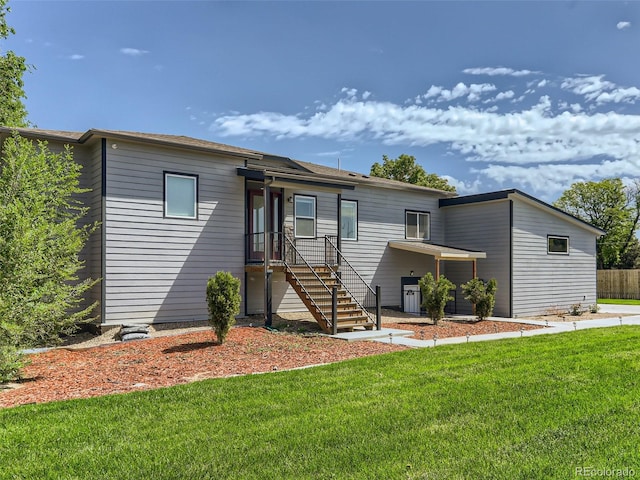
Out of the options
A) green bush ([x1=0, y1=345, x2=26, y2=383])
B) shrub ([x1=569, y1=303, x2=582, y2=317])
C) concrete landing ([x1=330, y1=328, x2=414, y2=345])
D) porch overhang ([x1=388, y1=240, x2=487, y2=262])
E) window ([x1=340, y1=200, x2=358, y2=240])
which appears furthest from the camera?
shrub ([x1=569, y1=303, x2=582, y2=317])

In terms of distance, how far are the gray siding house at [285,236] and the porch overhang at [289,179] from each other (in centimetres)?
3

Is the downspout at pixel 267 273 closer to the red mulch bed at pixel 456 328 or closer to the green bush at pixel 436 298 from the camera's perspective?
the red mulch bed at pixel 456 328

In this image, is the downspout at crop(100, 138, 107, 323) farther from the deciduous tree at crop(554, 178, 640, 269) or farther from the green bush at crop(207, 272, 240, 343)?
the deciduous tree at crop(554, 178, 640, 269)

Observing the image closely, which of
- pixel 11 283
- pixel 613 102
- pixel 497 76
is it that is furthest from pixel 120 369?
pixel 613 102

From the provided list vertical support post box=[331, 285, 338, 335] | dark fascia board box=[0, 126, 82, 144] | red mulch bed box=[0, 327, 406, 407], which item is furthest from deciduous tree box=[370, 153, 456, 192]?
dark fascia board box=[0, 126, 82, 144]

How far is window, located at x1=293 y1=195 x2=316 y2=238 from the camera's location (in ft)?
46.3

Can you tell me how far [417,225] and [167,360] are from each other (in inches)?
467

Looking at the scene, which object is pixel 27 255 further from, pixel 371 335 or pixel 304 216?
pixel 304 216

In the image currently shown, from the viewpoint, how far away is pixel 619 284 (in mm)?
27578

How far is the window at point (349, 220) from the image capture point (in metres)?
15.3

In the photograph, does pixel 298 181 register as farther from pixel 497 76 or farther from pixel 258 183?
pixel 497 76

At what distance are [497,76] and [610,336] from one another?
13.4 m

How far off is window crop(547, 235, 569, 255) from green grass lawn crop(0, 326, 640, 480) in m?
11.7

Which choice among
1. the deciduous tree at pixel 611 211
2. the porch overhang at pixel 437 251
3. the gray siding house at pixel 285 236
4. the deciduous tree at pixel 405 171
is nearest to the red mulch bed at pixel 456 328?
the gray siding house at pixel 285 236
